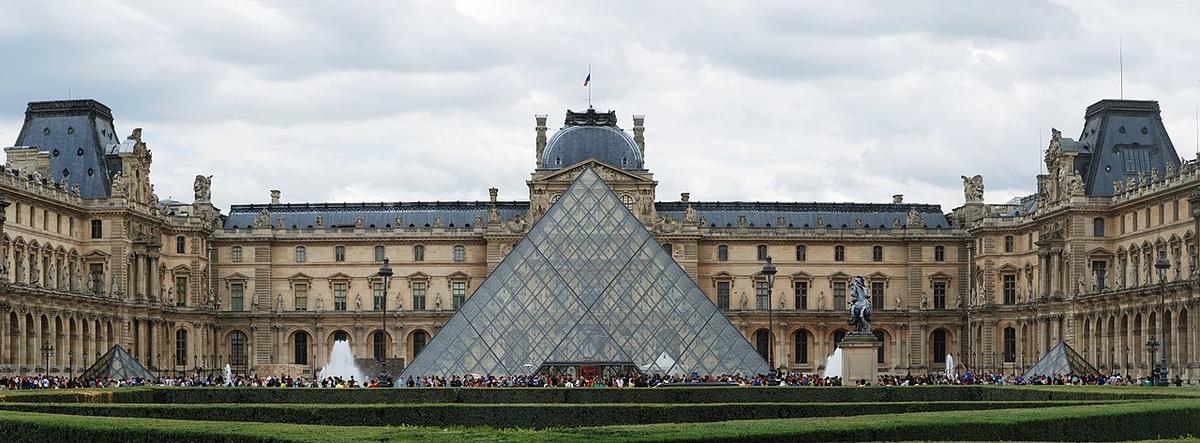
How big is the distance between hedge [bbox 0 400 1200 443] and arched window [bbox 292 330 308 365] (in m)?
56.1

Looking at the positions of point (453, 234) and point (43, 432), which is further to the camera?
point (453, 234)

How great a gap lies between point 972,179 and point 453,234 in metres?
21.8

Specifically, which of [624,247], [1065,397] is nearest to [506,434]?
[1065,397]

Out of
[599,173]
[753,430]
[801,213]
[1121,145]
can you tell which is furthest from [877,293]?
[753,430]

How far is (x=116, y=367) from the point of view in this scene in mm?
56094

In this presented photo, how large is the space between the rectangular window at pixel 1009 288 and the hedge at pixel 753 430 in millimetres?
49128

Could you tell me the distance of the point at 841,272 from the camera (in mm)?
79750

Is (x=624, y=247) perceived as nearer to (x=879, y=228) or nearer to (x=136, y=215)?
(x=136, y=215)

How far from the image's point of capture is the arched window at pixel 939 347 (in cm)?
7906

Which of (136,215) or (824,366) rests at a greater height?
(136,215)

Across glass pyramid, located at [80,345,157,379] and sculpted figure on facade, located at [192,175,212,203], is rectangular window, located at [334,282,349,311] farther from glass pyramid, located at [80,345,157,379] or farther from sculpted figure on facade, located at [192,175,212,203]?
glass pyramid, located at [80,345,157,379]

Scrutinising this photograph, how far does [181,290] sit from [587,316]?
93.6ft

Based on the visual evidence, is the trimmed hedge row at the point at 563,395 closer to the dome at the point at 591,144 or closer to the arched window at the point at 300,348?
the dome at the point at 591,144

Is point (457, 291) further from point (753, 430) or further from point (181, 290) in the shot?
point (753, 430)
